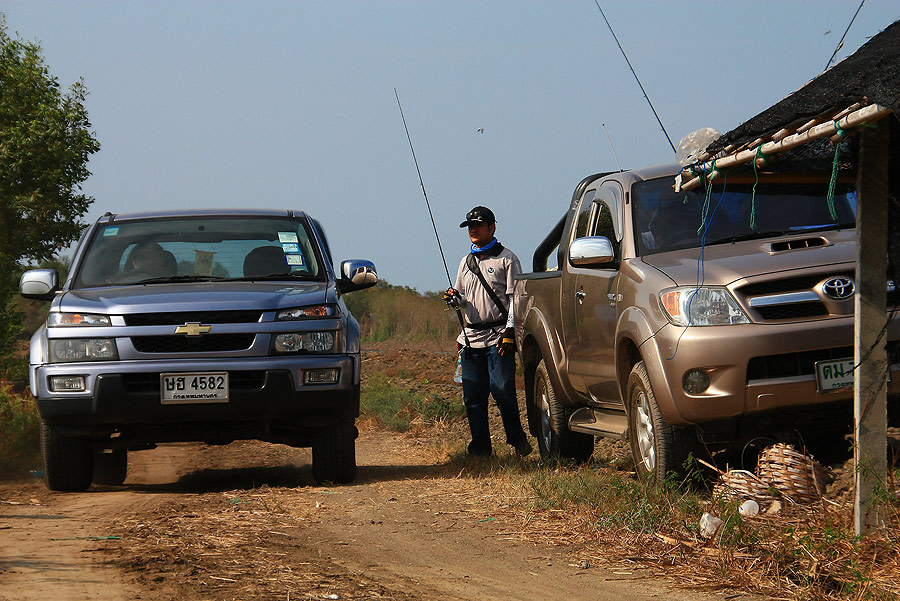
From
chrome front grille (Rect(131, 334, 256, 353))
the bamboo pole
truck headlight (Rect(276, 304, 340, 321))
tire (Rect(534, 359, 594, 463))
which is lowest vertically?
tire (Rect(534, 359, 594, 463))

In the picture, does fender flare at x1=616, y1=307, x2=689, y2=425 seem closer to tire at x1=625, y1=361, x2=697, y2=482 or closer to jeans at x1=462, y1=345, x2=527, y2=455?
tire at x1=625, y1=361, x2=697, y2=482

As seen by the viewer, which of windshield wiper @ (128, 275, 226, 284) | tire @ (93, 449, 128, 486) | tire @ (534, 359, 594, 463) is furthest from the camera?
tire @ (93, 449, 128, 486)

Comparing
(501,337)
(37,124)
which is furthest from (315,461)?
(37,124)

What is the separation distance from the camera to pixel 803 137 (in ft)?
14.5

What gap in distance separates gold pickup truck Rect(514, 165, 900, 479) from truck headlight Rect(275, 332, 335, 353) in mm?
1827

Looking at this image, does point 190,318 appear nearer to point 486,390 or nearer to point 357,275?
point 357,275

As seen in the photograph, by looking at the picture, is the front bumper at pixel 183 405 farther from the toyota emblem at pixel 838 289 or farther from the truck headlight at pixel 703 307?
the toyota emblem at pixel 838 289

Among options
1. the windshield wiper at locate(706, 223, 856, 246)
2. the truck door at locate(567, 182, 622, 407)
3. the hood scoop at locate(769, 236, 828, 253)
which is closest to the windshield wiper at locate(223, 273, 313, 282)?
the truck door at locate(567, 182, 622, 407)

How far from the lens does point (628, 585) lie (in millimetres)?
4996

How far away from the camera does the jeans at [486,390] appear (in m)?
9.88

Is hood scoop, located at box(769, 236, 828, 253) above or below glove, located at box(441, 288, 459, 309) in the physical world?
above

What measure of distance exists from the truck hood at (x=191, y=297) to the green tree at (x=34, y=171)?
1054cm

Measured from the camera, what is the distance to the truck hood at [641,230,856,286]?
20.4 feet

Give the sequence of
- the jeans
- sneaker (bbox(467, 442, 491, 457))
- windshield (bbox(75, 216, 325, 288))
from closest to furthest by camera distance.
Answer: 1. windshield (bbox(75, 216, 325, 288))
2. the jeans
3. sneaker (bbox(467, 442, 491, 457))
